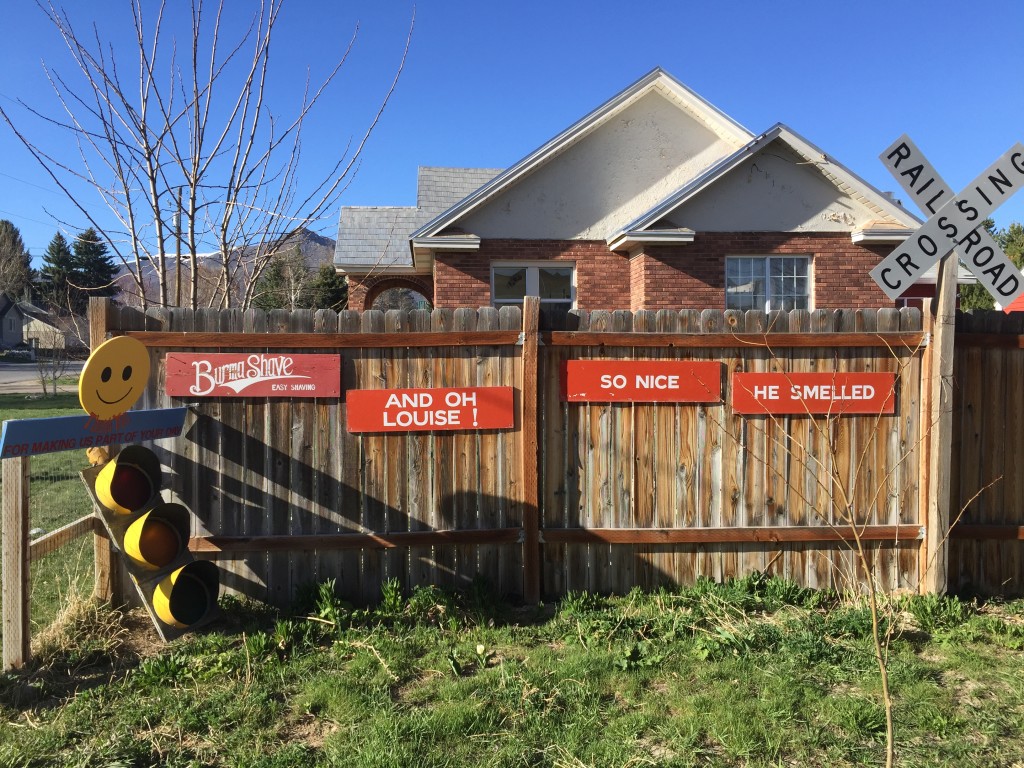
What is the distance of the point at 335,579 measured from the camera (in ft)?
15.9

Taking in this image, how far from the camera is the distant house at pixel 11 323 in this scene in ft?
237

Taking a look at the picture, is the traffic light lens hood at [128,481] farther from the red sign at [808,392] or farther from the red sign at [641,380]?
the red sign at [808,392]

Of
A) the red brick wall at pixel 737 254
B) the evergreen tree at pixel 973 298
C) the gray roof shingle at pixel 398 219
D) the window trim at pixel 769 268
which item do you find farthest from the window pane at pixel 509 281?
the evergreen tree at pixel 973 298

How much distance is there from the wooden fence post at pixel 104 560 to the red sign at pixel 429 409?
166 centimetres

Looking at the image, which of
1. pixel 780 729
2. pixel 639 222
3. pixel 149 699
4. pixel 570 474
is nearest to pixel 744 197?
pixel 639 222

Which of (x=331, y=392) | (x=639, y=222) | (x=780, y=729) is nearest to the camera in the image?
(x=780, y=729)

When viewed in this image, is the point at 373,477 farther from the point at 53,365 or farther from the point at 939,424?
the point at 53,365

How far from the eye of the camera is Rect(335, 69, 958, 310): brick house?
11.8 metres

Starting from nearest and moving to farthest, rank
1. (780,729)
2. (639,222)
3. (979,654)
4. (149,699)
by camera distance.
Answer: (780,729)
(149,699)
(979,654)
(639,222)

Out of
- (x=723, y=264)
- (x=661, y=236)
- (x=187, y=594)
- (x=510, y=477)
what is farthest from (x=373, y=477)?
(x=723, y=264)

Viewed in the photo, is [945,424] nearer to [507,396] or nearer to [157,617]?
[507,396]

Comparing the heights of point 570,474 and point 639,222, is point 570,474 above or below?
below

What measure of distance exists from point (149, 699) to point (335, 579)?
1.43 meters

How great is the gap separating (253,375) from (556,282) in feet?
29.4
